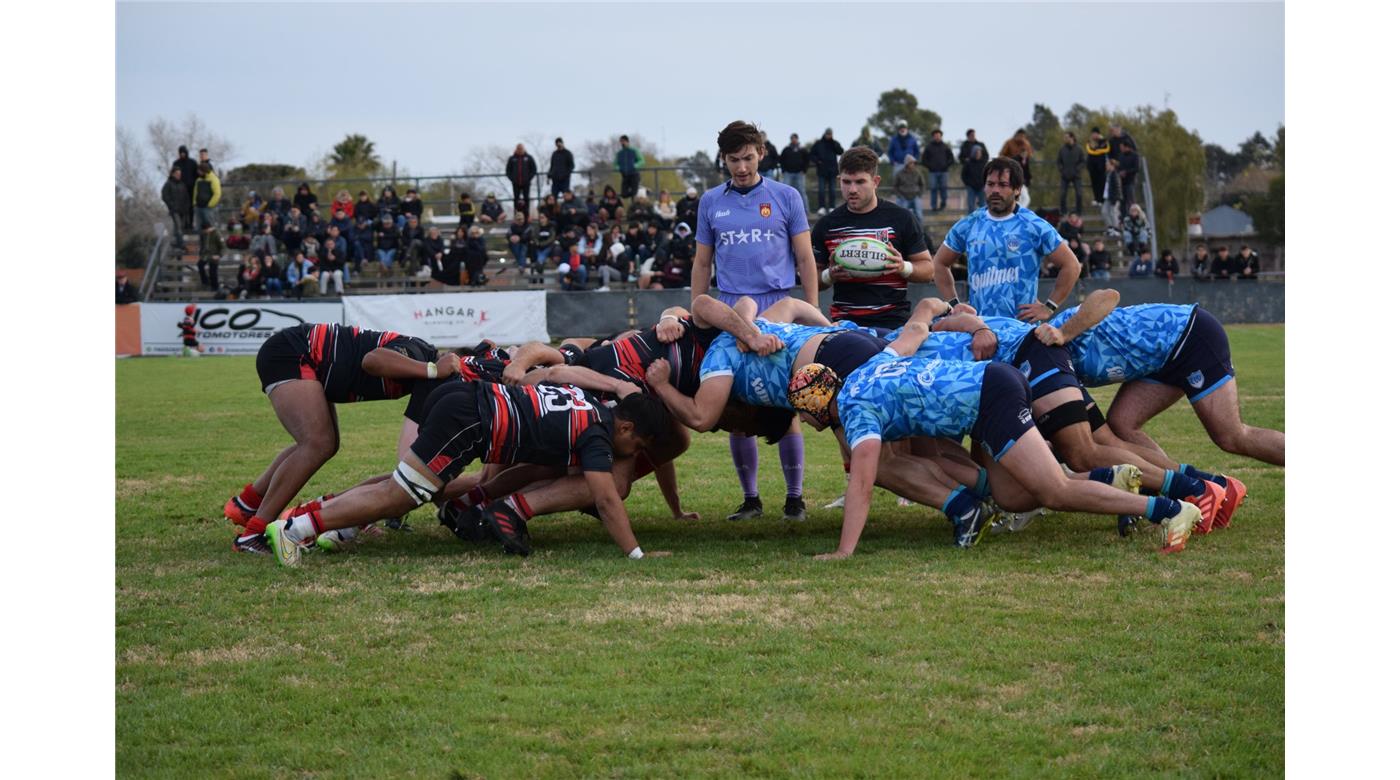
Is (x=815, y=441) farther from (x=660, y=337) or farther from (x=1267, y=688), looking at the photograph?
(x=1267, y=688)

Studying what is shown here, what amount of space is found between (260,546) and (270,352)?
40.1 inches

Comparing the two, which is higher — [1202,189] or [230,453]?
[1202,189]

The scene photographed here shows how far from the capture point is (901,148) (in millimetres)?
27406

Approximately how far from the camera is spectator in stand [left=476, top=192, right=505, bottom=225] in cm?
3030

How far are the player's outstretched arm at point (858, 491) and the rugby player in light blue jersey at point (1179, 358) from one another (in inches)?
49.9

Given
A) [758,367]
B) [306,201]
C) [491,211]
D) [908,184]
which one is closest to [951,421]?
[758,367]

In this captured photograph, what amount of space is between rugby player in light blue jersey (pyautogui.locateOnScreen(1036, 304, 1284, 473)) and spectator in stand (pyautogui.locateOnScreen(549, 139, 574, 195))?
22.0 meters

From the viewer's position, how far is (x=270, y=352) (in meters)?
7.30

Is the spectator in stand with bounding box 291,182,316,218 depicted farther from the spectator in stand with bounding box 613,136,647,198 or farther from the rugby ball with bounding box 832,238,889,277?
the rugby ball with bounding box 832,238,889,277

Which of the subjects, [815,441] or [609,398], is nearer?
[609,398]

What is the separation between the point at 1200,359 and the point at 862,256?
81.3 inches

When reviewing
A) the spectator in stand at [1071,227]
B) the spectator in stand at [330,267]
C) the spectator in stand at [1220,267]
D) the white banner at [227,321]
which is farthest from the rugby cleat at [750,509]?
the spectator in stand at [1220,267]

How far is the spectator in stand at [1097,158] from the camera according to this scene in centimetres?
A: 2686

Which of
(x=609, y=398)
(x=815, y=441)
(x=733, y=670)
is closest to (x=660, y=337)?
(x=609, y=398)
